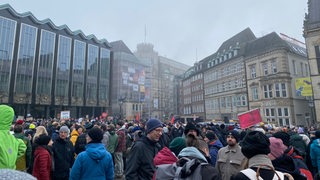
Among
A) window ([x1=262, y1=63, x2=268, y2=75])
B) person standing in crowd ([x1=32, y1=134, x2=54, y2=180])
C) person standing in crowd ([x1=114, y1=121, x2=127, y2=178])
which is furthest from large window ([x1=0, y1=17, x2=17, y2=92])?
window ([x1=262, y1=63, x2=268, y2=75])

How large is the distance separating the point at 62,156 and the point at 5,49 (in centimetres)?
4110

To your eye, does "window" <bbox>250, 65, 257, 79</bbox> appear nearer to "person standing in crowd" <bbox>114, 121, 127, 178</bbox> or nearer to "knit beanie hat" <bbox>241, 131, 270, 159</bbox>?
"person standing in crowd" <bbox>114, 121, 127, 178</bbox>

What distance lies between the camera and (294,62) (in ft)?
110

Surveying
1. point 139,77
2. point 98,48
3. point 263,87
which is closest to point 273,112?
point 263,87

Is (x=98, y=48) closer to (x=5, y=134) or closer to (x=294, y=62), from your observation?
(x=294, y=62)

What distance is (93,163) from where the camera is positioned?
3.60 m

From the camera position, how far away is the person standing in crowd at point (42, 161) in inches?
175

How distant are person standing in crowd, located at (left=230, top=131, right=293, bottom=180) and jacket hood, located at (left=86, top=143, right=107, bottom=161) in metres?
2.24

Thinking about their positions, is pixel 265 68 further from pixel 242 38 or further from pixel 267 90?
pixel 242 38

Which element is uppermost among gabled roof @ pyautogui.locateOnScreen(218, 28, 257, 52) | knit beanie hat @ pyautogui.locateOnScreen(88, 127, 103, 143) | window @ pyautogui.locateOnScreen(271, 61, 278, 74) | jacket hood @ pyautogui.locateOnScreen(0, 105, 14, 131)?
gabled roof @ pyautogui.locateOnScreen(218, 28, 257, 52)

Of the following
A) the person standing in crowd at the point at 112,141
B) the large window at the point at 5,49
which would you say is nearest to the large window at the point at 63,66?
the large window at the point at 5,49

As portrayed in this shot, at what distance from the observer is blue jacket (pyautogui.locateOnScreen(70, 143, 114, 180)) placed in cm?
355

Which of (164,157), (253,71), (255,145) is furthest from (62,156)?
(253,71)

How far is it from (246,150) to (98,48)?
54138 mm
